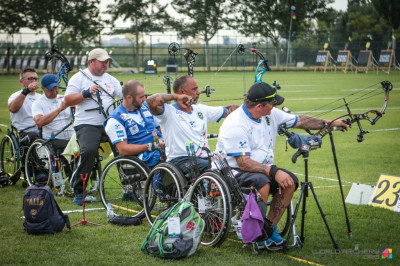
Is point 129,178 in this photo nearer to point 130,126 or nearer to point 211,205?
point 130,126

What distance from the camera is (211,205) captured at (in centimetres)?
562

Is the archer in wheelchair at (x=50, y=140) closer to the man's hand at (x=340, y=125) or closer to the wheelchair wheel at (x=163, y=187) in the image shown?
the wheelchair wheel at (x=163, y=187)

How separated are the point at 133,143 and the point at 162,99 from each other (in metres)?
1.20

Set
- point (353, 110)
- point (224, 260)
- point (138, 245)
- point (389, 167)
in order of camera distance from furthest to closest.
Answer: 1. point (353, 110)
2. point (389, 167)
3. point (138, 245)
4. point (224, 260)

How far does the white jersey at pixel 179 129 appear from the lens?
6.18 m

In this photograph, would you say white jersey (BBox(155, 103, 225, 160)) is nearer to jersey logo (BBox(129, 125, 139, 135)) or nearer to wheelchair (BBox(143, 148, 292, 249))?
wheelchair (BBox(143, 148, 292, 249))

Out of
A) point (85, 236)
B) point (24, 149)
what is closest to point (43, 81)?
point (24, 149)

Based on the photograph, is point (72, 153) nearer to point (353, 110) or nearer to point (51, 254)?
point (51, 254)

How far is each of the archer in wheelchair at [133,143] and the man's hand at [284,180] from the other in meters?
1.84

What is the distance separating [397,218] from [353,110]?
38.6 feet

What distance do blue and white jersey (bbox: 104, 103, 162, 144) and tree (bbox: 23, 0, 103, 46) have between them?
42.5m

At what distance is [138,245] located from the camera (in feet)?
18.4
